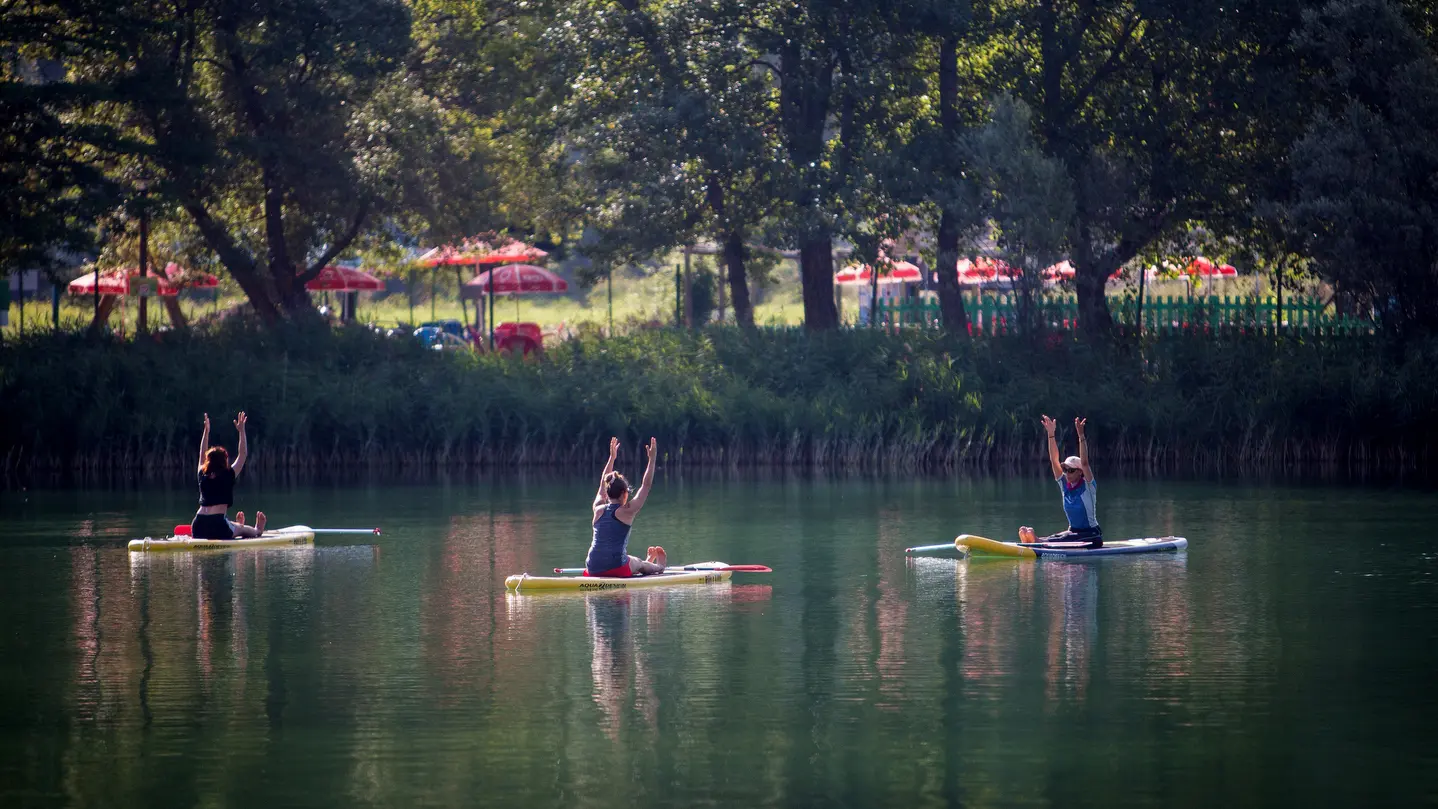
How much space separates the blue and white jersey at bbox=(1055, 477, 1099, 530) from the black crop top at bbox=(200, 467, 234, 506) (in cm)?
1035

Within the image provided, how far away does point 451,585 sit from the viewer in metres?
19.9

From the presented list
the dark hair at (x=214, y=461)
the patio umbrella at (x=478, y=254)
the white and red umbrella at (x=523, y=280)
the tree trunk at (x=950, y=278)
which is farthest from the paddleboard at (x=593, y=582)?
the white and red umbrella at (x=523, y=280)

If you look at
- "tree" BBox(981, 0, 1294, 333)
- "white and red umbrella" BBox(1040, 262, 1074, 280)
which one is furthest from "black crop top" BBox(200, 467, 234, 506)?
"white and red umbrella" BBox(1040, 262, 1074, 280)

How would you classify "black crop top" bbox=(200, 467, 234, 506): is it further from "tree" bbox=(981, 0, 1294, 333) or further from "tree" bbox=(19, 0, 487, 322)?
"tree" bbox=(981, 0, 1294, 333)

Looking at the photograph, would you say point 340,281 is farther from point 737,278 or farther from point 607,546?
point 607,546

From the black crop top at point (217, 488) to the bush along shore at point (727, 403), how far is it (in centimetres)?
1292

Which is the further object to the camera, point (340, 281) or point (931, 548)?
point (340, 281)

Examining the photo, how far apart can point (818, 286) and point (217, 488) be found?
21.3m

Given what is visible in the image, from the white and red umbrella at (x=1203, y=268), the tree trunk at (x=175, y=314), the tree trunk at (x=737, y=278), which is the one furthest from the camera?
the white and red umbrella at (x=1203, y=268)

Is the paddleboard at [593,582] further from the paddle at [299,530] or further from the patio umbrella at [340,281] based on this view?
the patio umbrella at [340,281]

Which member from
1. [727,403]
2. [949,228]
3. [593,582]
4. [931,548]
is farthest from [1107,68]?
[593,582]

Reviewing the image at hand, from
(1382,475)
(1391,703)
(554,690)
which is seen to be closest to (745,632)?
(554,690)

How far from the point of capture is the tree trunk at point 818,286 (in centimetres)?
4181

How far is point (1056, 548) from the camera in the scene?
71.2ft
